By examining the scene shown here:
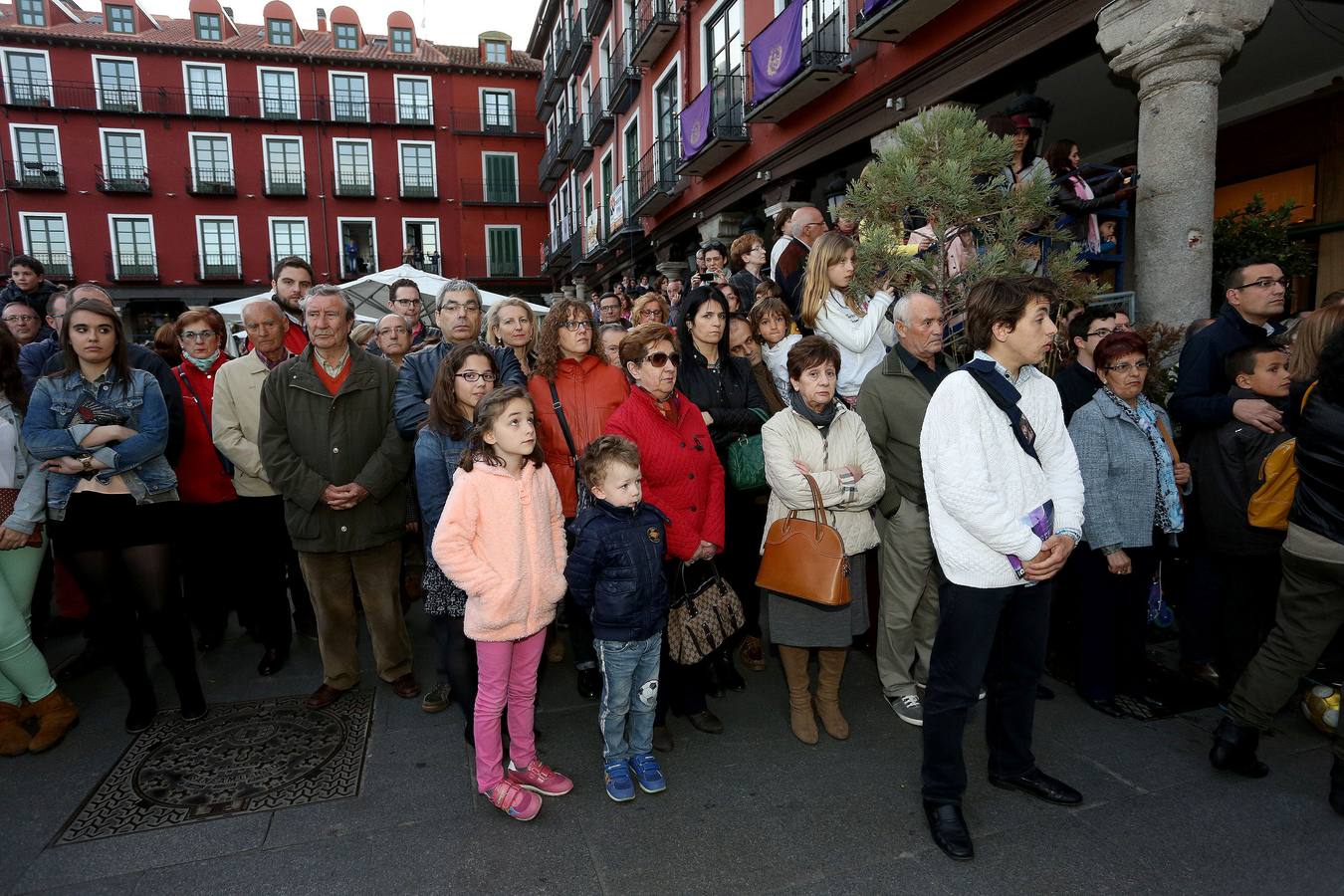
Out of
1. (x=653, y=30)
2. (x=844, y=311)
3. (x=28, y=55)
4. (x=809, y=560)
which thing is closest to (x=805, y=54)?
(x=653, y=30)

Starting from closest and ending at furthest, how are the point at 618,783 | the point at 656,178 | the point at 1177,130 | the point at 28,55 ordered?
the point at 618,783, the point at 1177,130, the point at 656,178, the point at 28,55

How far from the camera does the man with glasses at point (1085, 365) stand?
4.08 m

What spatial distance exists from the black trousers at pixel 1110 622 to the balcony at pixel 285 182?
3517 cm

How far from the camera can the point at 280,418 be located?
3.88 metres

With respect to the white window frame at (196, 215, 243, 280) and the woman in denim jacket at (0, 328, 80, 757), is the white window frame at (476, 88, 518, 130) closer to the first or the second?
the white window frame at (196, 215, 243, 280)

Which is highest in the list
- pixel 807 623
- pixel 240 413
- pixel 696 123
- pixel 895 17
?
pixel 696 123

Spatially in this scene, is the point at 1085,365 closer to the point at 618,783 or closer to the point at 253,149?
the point at 618,783

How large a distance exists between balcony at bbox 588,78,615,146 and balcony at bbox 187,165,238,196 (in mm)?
17120

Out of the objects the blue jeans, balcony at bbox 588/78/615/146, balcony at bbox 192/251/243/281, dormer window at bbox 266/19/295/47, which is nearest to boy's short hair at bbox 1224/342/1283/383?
the blue jeans

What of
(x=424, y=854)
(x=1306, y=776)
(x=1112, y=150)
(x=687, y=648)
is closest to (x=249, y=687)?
(x=424, y=854)

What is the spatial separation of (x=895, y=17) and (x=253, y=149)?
31.8 metres

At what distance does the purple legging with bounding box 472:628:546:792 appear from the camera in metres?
3.05

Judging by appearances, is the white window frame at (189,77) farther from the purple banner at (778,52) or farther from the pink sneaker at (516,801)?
the pink sneaker at (516,801)

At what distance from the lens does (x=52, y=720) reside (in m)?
3.65
